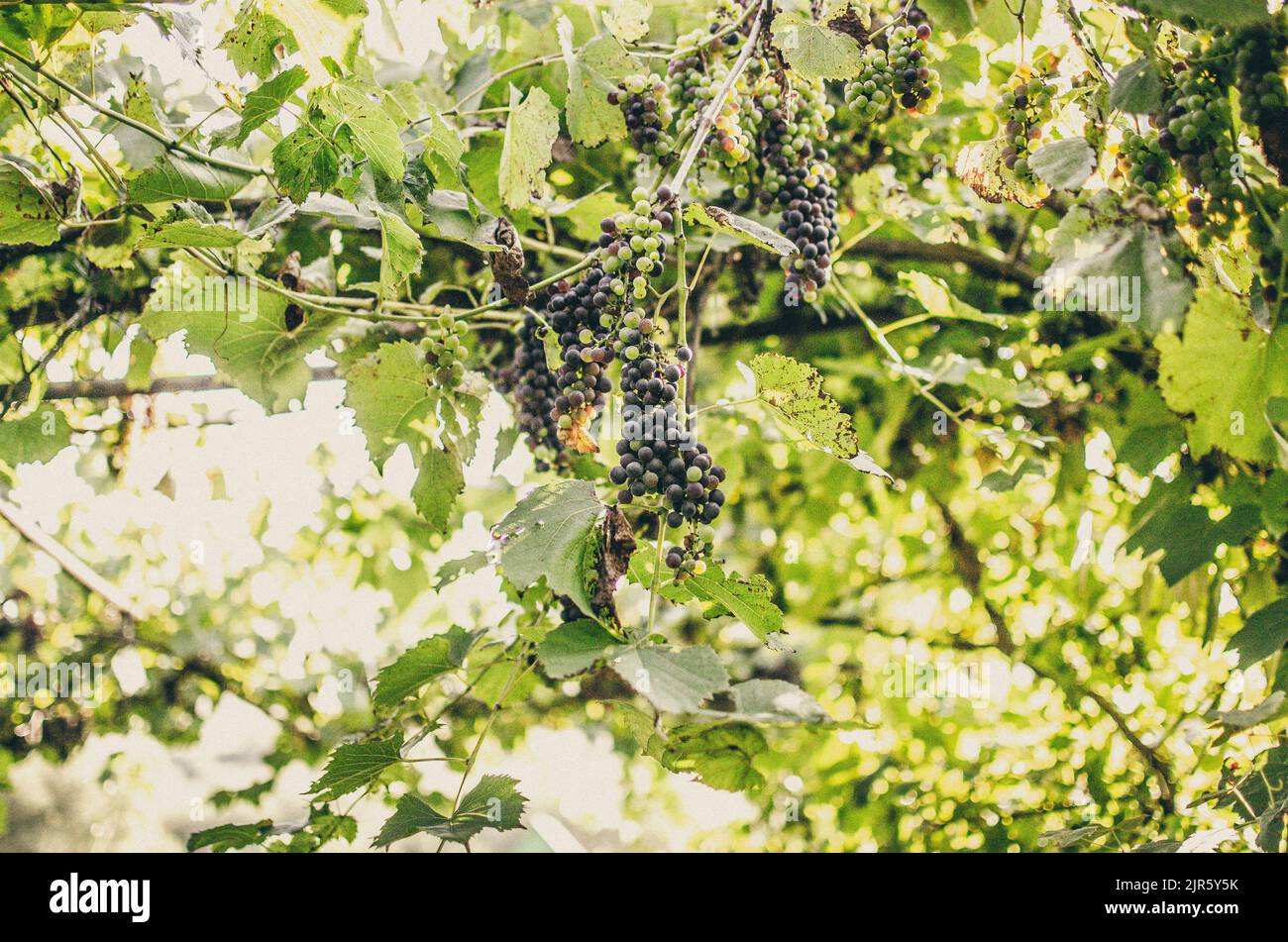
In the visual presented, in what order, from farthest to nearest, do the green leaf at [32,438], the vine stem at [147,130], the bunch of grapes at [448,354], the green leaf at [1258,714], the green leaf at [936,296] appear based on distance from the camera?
the green leaf at [936,296], the green leaf at [32,438], the green leaf at [1258,714], the bunch of grapes at [448,354], the vine stem at [147,130]

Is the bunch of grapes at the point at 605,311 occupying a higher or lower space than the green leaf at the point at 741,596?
higher

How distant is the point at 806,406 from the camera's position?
1062 mm

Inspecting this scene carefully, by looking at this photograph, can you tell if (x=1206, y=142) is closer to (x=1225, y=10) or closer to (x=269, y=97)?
(x=1225, y=10)

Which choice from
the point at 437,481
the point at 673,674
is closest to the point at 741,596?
the point at 673,674

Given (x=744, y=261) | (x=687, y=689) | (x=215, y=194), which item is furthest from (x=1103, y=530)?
(x=215, y=194)

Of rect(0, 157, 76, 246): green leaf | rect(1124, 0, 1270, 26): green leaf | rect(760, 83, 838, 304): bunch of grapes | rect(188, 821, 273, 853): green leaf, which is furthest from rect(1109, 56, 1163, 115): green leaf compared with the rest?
rect(188, 821, 273, 853): green leaf

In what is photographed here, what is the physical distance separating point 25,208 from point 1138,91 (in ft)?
4.42

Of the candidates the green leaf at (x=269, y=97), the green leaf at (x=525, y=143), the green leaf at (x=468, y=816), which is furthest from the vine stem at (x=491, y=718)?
the green leaf at (x=269, y=97)

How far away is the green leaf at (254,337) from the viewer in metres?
1.37

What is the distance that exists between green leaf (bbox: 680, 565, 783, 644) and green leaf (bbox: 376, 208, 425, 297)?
0.51 metres

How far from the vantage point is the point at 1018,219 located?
2.34m

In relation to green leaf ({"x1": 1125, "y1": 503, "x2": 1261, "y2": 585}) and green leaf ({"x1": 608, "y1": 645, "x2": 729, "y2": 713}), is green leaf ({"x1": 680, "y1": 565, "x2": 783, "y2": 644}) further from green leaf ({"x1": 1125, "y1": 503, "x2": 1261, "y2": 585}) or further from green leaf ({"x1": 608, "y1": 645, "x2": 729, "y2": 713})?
green leaf ({"x1": 1125, "y1": 503, "x2": 1261, "y2": 585})

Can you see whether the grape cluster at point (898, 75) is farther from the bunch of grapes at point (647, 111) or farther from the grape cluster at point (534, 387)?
the grape cluster at point (534, 387)

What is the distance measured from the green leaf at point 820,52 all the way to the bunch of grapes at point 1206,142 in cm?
37
